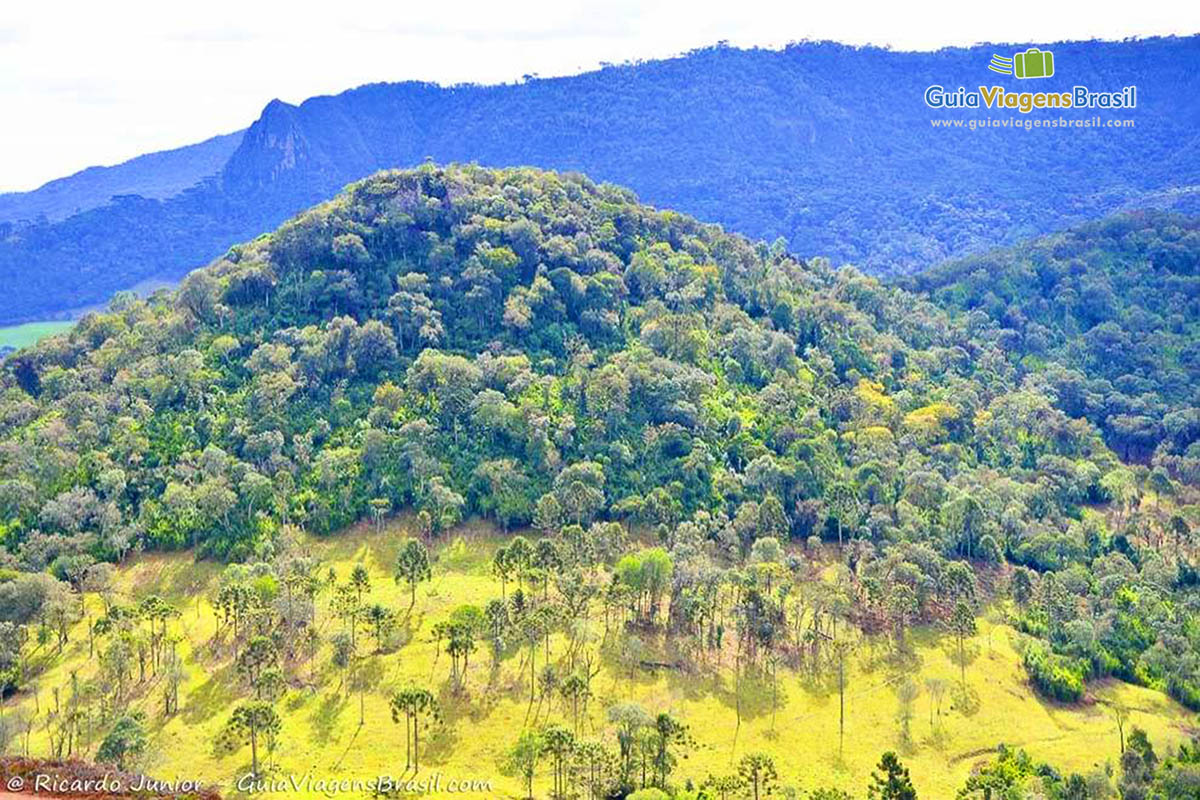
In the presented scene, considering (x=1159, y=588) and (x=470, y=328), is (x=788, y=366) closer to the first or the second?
(x=470, y=328)

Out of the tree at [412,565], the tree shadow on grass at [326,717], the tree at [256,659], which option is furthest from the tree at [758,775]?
the tree at [256,659]

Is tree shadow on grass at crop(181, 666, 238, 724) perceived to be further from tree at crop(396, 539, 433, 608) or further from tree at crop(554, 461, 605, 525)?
tree at crop(554, 461, 605, 525)

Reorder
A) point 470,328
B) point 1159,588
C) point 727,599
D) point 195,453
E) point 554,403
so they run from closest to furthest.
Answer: point 727,599 < point 1159,588 < point 195,453 < point 554,403 < point 470,328

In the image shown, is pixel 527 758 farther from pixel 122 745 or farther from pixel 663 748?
pixel 122 745

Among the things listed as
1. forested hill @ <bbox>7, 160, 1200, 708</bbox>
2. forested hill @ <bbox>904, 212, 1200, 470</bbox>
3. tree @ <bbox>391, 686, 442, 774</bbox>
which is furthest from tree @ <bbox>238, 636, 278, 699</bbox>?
forested hill @ <bbox>904, 212, 1200, 470</bbox>

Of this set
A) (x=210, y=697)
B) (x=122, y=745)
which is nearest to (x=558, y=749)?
(x=122, y=745)

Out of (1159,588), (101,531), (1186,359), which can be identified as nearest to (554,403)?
(101,531)
